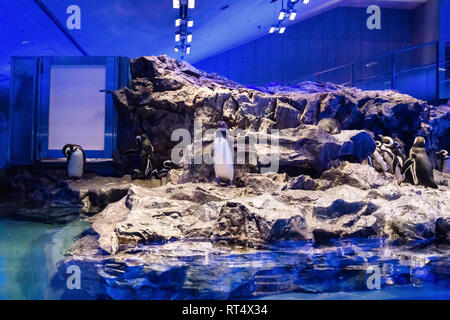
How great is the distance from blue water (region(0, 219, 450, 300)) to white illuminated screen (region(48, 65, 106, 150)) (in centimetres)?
431

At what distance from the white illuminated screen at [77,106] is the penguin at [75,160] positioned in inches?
21.2

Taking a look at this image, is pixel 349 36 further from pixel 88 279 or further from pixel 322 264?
pixel 88 279

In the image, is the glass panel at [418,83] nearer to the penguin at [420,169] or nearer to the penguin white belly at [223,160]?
the penguin at [420,169]

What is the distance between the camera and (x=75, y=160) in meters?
6.45

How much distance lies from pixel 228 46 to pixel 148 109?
7.17 m

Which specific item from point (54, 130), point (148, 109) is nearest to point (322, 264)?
point (148, 109)

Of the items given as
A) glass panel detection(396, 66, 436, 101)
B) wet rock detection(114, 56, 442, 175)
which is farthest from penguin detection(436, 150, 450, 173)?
glass panel detection(396, 66, 436, 101)

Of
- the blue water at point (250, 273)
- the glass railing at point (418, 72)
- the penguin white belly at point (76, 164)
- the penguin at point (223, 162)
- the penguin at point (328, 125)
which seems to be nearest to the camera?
the blue water at point (250, 273)

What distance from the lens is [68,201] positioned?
18.8 ft

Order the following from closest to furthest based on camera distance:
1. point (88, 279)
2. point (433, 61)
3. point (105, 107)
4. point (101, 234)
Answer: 1. point (88, 279)
2. point (101, 234)
3. point (105, 107)
4. point (433, 61)

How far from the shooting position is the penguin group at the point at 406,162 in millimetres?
5133

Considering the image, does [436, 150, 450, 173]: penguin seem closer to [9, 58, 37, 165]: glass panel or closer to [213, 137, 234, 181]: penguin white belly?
[213, 137, 234, 181]: penguin white belly

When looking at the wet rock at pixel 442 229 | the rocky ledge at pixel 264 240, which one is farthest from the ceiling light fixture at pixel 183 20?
the wet rock at pixel 442 229

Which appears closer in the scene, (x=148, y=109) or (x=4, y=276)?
(x=4, y=276)
